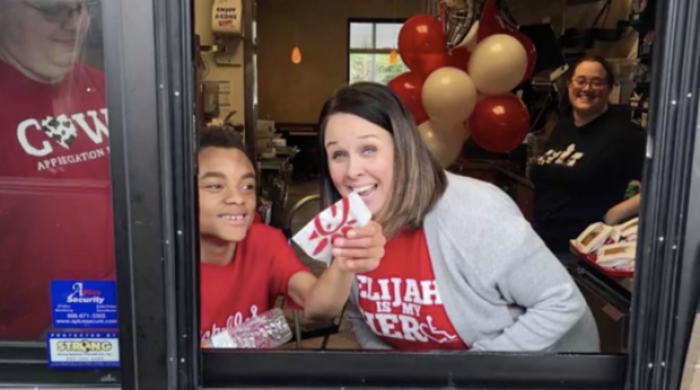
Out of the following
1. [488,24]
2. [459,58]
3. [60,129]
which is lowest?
[60,129]

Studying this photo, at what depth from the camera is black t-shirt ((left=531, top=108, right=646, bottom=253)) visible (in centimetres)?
218

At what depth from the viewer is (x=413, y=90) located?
2.48 m

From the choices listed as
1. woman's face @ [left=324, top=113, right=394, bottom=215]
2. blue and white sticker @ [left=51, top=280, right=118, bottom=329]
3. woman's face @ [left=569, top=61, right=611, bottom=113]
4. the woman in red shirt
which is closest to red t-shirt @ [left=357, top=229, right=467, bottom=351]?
the woman in red shirt

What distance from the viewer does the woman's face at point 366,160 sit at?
→ 4.18 feet

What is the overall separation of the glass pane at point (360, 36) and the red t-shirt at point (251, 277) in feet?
28.8

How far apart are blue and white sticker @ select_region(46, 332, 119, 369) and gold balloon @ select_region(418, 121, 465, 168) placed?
4.79 ft

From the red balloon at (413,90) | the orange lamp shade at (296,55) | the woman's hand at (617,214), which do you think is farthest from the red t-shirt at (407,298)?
the orange lamp shade at (296,55)

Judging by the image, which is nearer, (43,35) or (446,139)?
(43,35)

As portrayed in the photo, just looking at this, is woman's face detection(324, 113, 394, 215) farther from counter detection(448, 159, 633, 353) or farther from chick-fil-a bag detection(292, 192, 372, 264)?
counter detection(448, 159, 633, 353)

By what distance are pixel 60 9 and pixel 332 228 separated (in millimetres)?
604

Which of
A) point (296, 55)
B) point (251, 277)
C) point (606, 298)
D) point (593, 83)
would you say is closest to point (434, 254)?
point (251, 277)

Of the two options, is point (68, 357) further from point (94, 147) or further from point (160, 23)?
point (160, 23)

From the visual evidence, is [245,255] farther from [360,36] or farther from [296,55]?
[360,36]

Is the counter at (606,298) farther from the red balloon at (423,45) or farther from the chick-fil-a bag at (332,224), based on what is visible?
the red balloon at (423,45)
